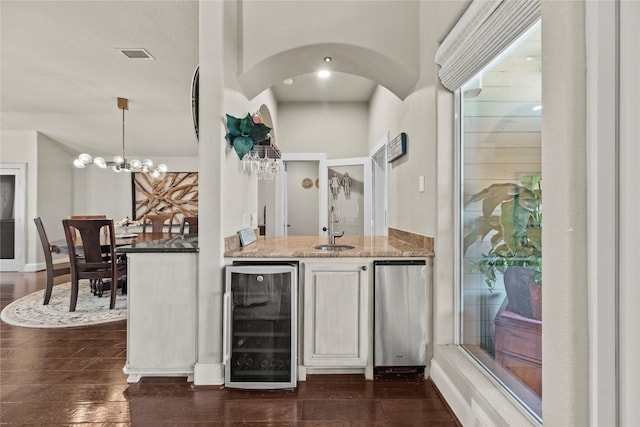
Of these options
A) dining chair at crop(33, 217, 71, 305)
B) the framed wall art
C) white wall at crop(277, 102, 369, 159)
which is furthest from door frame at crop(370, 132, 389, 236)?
the framed wall art

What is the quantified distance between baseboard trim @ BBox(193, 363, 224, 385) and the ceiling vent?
125 inches

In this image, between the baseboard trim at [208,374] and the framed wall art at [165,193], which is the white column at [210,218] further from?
the framed wall art at [165,193]

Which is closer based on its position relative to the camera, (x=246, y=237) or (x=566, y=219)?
(x=566, y=219)

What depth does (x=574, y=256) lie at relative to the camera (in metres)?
0.99

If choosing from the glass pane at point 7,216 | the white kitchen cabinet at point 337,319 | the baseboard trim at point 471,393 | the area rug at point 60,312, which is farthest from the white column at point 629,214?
the glass pane at point 7,216

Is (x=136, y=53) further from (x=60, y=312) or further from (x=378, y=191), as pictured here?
(x=378, y=191)

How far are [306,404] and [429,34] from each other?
260 centimetres

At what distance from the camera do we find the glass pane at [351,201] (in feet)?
16.6

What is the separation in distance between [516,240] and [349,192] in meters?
3.56

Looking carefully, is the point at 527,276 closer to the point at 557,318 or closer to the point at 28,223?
the point at 557,318

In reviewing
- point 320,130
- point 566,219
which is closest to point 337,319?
point 566,219

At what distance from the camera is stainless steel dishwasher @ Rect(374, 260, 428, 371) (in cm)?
235

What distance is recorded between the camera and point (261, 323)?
2.26 m

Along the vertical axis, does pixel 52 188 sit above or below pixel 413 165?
above
